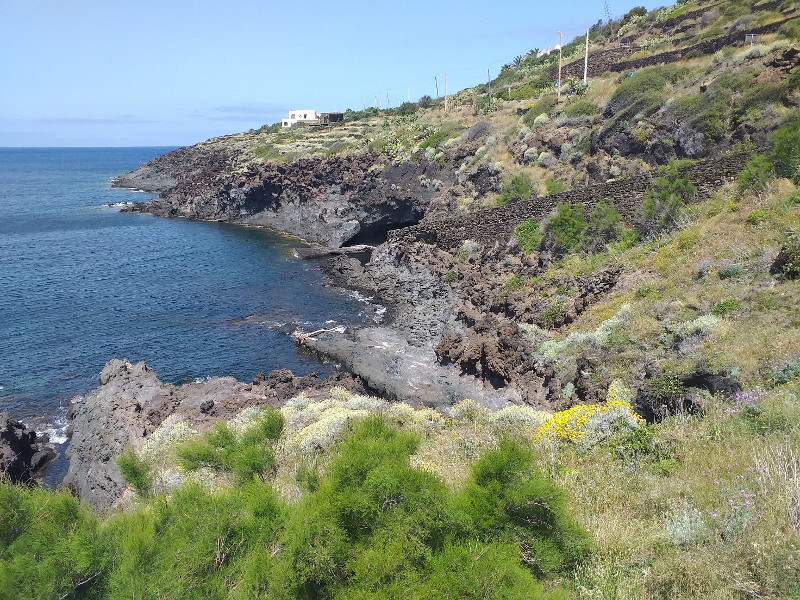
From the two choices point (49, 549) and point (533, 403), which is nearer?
point (49, 549)

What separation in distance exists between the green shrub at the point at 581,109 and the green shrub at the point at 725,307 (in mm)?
28091

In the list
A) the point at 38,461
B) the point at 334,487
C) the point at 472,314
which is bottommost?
the point at 38,461

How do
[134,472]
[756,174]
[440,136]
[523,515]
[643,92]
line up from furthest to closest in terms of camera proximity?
1. [440,136]
2. [643,92]
3. [756,174]
4. [134,472]
5. [523,515]

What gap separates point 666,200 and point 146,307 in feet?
102

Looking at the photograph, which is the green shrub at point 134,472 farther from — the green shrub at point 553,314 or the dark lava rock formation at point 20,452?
the green shrub at point 553,314

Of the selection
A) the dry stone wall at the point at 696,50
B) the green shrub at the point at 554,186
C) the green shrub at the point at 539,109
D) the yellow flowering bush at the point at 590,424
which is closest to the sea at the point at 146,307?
the green shrub at the point at 554,186

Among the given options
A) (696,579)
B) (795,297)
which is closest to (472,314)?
(795,297)

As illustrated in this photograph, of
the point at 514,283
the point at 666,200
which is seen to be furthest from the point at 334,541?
the point at 666,200

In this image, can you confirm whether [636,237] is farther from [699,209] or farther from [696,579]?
[696,579]

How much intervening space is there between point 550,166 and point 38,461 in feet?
110

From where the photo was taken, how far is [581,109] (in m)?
39.4

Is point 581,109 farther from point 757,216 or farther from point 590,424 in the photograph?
point 590,424

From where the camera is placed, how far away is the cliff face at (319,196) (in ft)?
161

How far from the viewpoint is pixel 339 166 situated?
2258 inches
